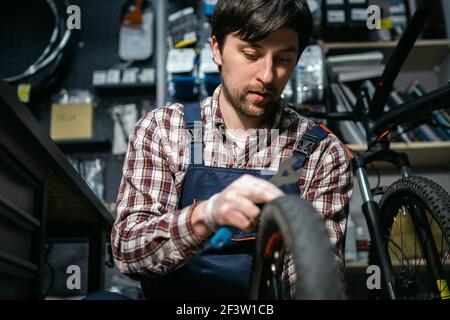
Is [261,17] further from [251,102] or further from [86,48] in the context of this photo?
[86,48]

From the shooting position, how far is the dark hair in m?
1.09

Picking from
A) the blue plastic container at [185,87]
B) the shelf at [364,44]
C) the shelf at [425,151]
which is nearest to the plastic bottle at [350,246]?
the shelf at [425,151]

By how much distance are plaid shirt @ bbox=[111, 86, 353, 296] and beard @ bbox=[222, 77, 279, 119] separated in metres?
0.06

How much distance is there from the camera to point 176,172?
43.8 inches

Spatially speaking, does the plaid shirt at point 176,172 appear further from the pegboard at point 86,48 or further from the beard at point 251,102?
the pegboard at point 86,48

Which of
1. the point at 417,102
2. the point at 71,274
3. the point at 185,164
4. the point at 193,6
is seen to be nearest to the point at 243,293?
the point at 185,164

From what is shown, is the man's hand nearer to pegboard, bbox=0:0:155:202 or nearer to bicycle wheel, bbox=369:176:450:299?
bicycle wheel, bbox=369:176:450:299

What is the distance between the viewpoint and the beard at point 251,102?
1.13 meters

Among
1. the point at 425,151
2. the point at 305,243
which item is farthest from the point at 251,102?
the point at 425,151

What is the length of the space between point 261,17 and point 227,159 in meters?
0.31

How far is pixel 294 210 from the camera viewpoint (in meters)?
0.57

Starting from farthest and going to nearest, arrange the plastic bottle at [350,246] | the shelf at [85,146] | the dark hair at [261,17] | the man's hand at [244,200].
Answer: the shelf at [85,146]
the plastic bottle at [350,246]
the dark hair at [261,17]
the man's hand at [244,200]

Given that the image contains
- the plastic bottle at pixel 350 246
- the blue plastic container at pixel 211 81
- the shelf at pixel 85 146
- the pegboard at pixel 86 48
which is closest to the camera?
the plastic bottle at pixel 350 246

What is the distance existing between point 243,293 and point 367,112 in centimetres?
83
